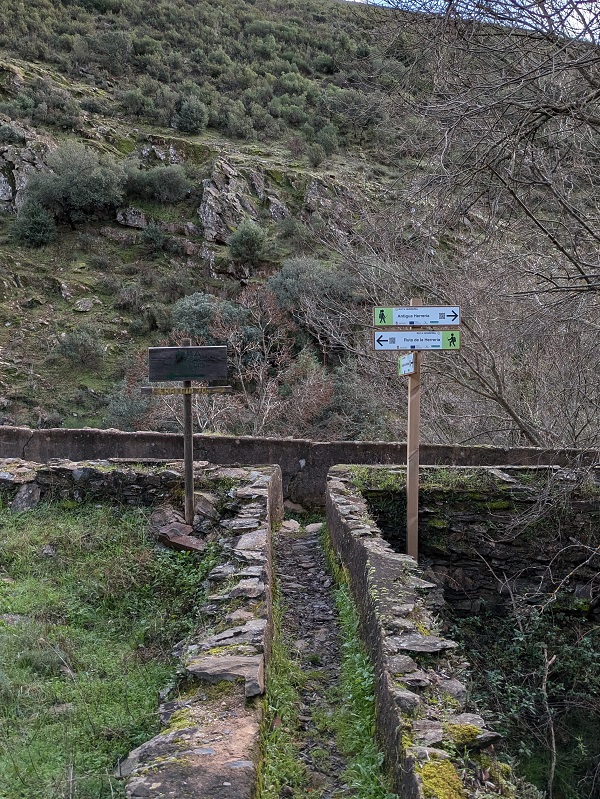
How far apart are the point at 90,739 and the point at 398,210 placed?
5707mm

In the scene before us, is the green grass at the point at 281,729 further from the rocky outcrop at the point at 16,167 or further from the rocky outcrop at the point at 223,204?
the rocky outcrop at the point at 16,167

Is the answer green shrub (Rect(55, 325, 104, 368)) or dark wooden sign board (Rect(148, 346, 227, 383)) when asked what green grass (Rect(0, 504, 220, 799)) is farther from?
green shrub (Rect(55, 325, 104, 368))

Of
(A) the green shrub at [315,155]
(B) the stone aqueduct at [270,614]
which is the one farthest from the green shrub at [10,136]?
(B) the stone aqueduct at [270,614]

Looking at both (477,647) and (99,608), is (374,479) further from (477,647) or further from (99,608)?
(99,608)

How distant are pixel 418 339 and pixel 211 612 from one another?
3037mm

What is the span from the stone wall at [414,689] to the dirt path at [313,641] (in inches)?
12.8

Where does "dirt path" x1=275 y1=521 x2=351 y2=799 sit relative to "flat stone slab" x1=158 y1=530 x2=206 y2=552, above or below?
below

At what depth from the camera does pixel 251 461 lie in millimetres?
9312

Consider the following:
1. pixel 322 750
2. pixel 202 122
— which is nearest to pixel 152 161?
pixel 202 122

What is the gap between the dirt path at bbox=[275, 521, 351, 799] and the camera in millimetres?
3334

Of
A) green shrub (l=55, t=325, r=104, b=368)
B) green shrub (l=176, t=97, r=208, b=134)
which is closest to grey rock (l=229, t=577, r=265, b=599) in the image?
green shrub (l=55, t=325, r=104, b=368)

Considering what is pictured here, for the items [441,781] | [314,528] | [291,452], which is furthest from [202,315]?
[441,781]

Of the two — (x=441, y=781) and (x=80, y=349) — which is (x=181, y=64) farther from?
(x=441, y=781)

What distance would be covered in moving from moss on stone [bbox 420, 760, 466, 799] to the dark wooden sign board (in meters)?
4.36
